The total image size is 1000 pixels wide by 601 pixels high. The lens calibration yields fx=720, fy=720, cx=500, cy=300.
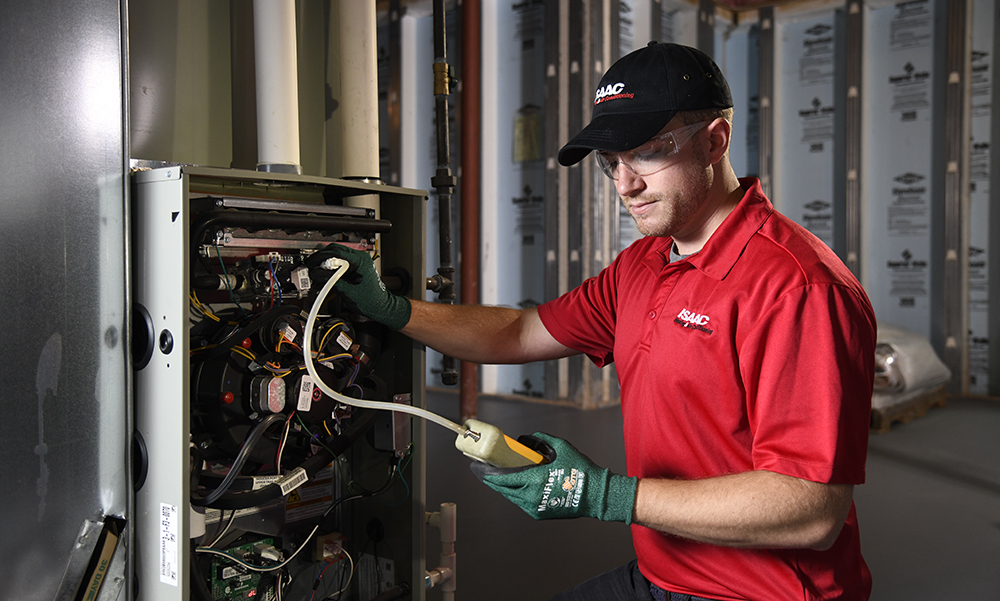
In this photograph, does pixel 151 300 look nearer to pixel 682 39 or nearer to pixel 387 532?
pixel 387 532

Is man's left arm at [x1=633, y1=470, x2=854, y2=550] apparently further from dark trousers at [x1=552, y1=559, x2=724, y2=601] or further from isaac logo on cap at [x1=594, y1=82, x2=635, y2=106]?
isaac logo on cap at [x1=594, y1=82, x2=635, y2=106]

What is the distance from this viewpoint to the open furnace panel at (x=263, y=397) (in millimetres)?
1231

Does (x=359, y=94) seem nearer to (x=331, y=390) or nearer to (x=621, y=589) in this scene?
(x=331, y=390)

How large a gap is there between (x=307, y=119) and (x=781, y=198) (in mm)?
4865

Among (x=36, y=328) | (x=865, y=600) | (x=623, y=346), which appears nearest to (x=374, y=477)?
(x=623, y=346)

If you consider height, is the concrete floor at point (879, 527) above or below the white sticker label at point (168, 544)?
below

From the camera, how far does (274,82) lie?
156 centimetres

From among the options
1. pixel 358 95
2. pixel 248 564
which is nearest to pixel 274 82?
pixel 358 95

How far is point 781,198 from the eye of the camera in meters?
5.87

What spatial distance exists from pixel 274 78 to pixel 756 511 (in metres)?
1.28

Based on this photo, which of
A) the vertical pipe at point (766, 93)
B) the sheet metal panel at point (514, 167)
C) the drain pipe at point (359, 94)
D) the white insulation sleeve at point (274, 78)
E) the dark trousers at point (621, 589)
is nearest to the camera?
the dark trousers at point (621, 589)

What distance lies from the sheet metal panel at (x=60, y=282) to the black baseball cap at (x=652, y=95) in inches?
32.3

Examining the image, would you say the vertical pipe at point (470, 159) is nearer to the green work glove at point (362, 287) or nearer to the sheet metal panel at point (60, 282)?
the green work glove at point (362, 287)

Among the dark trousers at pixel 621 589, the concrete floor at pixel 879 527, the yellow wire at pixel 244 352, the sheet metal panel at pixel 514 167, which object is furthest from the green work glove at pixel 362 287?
the sheet metal panel at pixel 514 167
